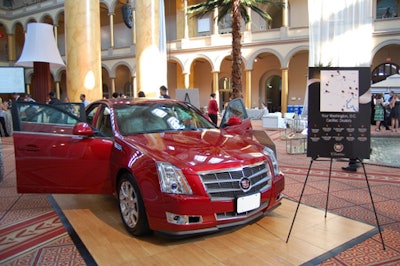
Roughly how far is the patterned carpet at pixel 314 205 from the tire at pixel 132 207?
52cm

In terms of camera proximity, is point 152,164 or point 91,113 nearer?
point 152,164

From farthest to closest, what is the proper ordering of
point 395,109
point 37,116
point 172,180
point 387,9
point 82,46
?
point 387,9
point 395,109
point 82,46
point 37,116
point 172,180

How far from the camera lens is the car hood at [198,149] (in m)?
2.98

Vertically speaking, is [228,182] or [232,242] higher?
[228,182]

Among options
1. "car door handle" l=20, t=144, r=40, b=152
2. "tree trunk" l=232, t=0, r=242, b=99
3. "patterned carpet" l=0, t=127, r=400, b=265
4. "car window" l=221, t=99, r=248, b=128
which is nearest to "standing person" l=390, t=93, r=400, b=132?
"tree trunk" l=232, t=0, r=242, b=99

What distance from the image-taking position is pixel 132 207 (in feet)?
10.8

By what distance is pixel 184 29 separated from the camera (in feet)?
90.5

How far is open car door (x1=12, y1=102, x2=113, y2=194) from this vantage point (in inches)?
147

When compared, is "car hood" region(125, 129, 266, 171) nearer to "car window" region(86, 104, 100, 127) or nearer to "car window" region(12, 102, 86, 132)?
"car window" region(12, 102, 86, 132)

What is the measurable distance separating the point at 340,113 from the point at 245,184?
1282 mm

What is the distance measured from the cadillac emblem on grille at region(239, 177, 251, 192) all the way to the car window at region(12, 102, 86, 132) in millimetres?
2338

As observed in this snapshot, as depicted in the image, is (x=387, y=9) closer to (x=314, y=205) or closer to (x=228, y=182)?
(x=314, y=205)

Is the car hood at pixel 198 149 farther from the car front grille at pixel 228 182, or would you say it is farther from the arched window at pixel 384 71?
the arched window at pixel 384 71

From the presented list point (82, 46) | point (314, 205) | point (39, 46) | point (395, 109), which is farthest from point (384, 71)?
point (39, 46)
